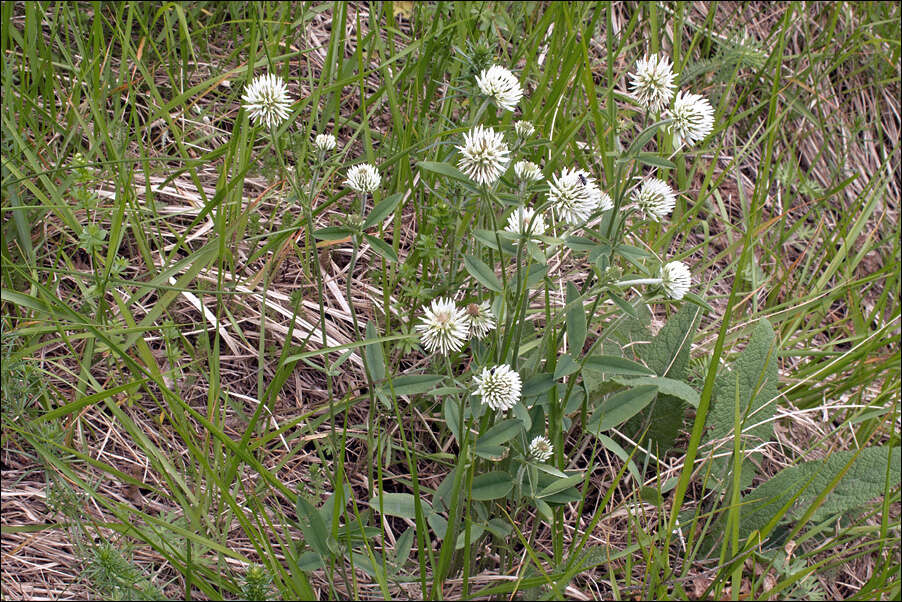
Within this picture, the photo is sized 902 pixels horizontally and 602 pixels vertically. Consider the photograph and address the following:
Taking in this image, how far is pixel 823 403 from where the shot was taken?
232 centimetres

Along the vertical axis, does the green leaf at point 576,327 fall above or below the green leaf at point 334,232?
below

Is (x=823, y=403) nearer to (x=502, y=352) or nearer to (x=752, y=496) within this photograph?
(x=752, y=496)

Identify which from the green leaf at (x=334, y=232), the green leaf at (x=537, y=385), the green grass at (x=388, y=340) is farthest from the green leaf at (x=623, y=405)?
the green leaf at (x=334, y=232)

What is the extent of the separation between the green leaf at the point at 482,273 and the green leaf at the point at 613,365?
0.26 m

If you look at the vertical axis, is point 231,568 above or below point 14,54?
below

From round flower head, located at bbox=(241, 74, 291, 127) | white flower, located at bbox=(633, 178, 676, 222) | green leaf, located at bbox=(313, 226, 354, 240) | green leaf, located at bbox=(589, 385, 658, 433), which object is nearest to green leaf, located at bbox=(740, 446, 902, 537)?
green leaf, located at bbox=(589, 385, 658, 433)

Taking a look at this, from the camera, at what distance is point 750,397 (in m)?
2.06

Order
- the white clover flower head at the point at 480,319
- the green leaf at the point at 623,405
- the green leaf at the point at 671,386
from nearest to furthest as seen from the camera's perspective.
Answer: the white clover flower head at the point at 480,319
the green leaf at the point at 623,405
the green leaf at the point at 671,386

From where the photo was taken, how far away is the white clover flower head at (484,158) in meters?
1.51

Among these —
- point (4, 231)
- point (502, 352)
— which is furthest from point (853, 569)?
point (4, 231)

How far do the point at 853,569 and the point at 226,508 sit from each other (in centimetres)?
164

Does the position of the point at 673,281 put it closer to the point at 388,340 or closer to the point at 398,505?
the point at 388,340

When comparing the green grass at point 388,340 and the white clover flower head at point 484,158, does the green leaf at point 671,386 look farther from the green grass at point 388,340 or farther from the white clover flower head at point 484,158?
the white clover flower head at point 484,158

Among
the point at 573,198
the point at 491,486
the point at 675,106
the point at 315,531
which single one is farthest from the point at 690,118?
the point at 315,531
